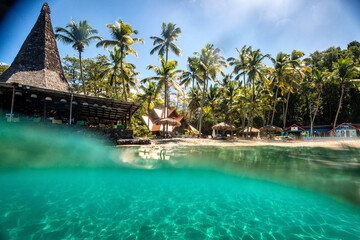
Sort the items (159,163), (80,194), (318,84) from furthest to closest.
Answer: (318,84), (159,163), (80,194)

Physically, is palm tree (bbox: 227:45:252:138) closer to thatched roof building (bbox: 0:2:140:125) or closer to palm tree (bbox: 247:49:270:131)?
palm tree (bbox: 247:49:270:131)

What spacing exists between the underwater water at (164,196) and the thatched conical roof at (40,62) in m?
8.69

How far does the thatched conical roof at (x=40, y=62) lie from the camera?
16.2 meters

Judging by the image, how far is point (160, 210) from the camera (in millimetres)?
5469

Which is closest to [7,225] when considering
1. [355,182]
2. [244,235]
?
[244,235]

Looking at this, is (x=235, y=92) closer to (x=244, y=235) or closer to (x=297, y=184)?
(x=297, y=184)

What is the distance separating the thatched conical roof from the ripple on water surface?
38.6 feet

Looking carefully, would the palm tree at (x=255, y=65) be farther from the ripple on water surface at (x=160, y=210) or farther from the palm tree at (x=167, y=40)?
the ripple on water surface at (x=160, y=210)

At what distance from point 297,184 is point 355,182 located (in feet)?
9.20

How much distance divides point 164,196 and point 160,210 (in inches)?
49.6

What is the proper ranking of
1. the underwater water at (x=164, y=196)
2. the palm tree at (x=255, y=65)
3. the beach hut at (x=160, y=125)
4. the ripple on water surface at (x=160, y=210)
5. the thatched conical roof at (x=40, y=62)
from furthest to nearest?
the beach hut at (x=160, y=125)
the palm tree at (x=255, y=65)
the thatched conical roof at (x=40, y=62)
the underwater water at (x=164, y=196)
the ripple on water surface at (x=160, y=210)

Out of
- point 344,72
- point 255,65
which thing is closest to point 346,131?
point 344,72

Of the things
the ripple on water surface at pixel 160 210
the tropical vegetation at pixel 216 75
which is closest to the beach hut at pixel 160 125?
the tropical vegetation at pixel 216 75

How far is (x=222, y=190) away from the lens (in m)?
7.62
